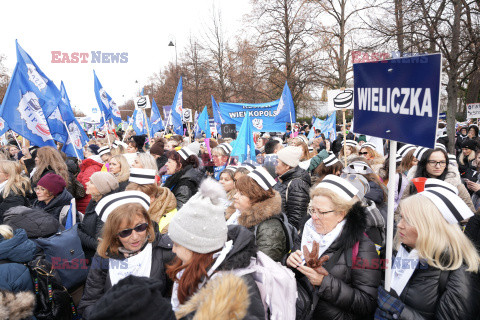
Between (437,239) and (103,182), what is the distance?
3546mm

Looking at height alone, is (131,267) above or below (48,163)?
below

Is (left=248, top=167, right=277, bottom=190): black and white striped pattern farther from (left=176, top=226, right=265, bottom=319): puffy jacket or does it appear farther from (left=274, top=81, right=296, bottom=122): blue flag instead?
(left=274, top=81, right=296, bottom=122): blue flag

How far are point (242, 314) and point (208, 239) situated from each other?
0.57 meters

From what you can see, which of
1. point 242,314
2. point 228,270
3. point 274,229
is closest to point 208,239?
point 228,270

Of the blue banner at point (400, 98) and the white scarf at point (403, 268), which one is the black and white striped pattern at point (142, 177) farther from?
the white scarf at point (403, 268)

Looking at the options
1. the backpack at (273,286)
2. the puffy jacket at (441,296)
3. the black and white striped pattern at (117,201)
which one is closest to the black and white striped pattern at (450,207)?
the puffy jacket at (441,296)

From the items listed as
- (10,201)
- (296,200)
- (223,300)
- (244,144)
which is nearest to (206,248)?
(223,300)

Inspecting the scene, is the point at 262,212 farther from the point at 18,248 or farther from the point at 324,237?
the point at 18,248

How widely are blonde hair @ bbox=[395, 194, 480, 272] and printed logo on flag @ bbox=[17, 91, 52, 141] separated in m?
6.52

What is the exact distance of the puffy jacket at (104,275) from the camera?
2.46 meters

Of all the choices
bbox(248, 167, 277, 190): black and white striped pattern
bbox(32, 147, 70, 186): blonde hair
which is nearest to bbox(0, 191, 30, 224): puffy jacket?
bbox(32, 147, 70, 186): blonde hair

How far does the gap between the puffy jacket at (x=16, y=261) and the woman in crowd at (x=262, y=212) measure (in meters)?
1.82

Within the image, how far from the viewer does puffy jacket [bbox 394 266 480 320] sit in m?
1.91

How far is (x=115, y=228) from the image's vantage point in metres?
2.54
